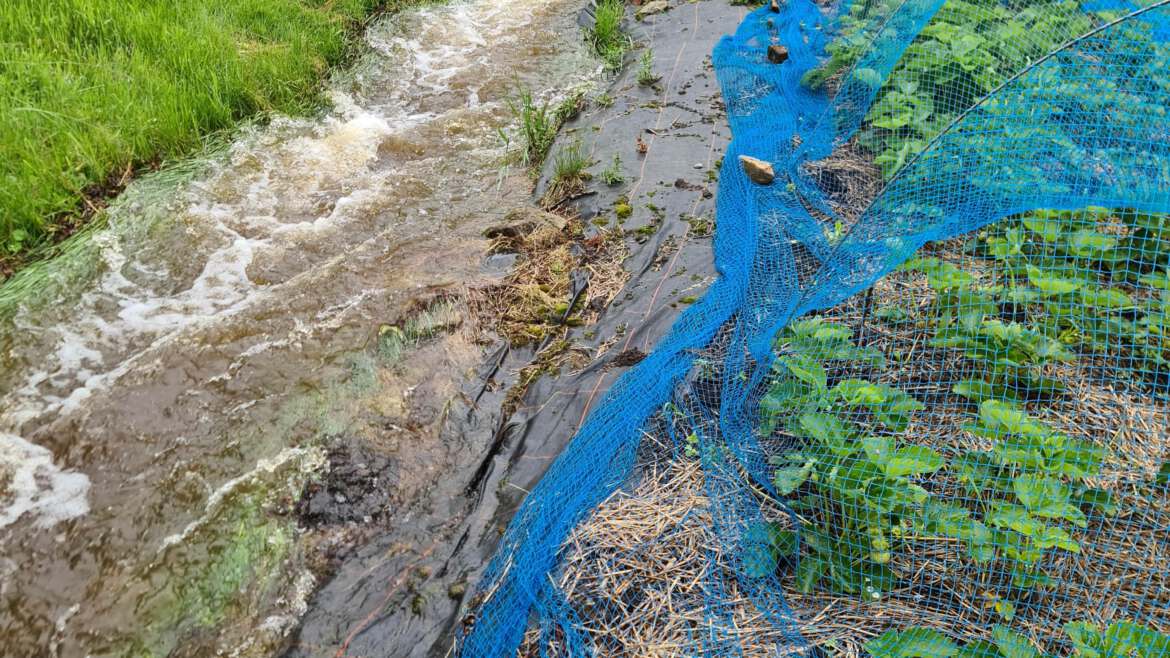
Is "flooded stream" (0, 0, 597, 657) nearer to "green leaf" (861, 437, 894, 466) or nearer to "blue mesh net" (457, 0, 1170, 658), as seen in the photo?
"blue mesh net" (457, 0, 1170, 658)

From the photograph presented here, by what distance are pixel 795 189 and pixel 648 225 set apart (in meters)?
0.92

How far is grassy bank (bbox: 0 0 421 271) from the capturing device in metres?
4.09

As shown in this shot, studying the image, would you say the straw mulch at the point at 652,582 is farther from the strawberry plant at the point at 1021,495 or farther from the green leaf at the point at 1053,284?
the green leaf at the point at 1053,284

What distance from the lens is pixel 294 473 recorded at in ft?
9.57

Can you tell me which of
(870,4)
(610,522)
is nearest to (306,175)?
(610,522)

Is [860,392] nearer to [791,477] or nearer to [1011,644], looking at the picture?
[791,477]

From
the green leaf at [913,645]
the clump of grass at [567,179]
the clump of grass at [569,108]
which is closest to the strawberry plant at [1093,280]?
the green leaf at [913,645]

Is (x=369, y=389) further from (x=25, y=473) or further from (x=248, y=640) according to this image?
(x=25, y=473)

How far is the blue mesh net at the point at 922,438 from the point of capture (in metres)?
1.94

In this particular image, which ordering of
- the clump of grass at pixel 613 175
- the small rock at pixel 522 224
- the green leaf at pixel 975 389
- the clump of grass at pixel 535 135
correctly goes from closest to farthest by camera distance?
the green leaf at pixel 975 389 < the small rock at pixel 522 224 < the clump of grass at pixel 613 175 < the clump of grass at pixel 535 135

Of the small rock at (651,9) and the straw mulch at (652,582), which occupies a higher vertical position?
the small rock at (651,9)

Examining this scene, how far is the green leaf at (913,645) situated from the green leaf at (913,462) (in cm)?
44

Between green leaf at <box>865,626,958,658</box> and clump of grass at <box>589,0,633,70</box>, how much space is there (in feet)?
18.4

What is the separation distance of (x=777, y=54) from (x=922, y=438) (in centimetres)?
426
